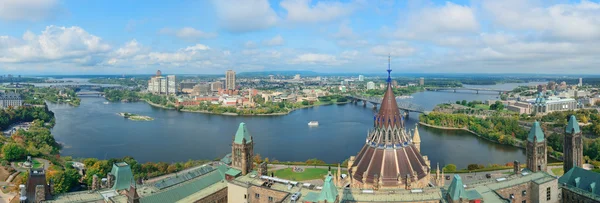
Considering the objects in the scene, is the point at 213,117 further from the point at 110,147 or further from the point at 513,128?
the point at 513,128

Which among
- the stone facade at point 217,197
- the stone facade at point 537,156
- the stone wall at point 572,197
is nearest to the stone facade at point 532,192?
the stone wall at point 572,197

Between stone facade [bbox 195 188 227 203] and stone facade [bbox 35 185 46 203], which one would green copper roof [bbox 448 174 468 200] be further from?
stone facade [bbox 35 185 46 203]

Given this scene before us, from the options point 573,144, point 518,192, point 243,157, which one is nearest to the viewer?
point 518,192

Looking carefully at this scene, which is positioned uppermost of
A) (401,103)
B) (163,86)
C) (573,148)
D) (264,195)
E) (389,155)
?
(163,86)

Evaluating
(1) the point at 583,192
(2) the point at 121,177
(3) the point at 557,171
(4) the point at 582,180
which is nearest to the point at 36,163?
(2) the point at 121,177

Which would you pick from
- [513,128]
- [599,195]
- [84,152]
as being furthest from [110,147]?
[513,128]

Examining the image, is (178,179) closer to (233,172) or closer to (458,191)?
(233,172)

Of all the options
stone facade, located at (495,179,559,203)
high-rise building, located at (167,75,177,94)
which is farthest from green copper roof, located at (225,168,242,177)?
high-rise building, located at (167,75,177,94)
